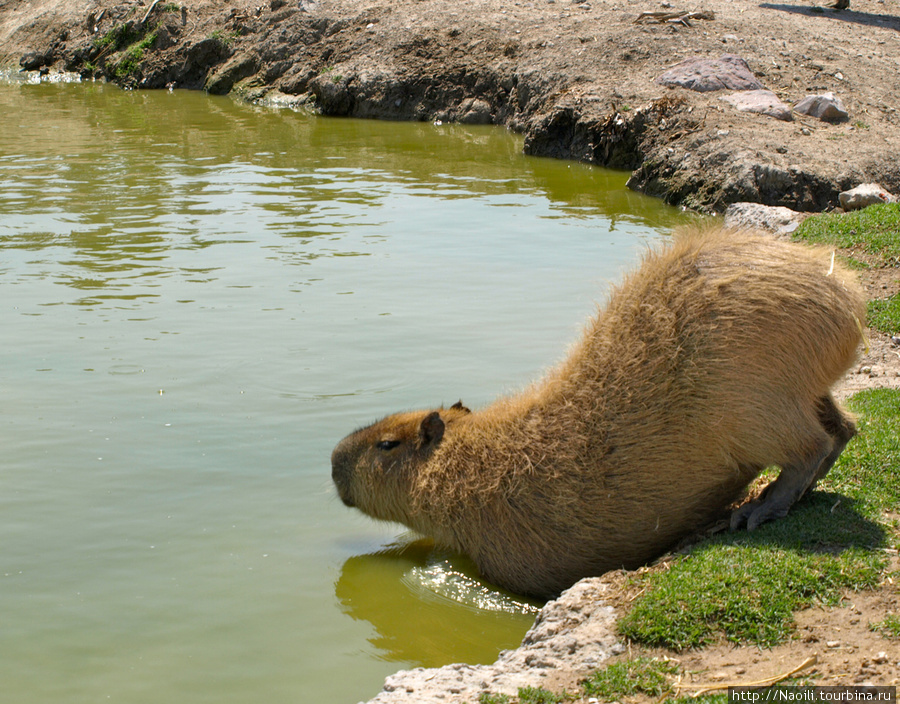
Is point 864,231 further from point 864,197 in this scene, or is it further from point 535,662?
point 535,662

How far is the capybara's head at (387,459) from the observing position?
4.42 m

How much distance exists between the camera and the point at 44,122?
15953mm

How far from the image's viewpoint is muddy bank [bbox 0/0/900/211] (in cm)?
1105

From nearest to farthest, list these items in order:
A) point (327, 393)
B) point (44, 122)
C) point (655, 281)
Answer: point (655, 281) < point (327, 393) < point (44, 122)

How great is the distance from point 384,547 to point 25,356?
123 inches

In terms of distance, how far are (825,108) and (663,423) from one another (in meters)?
9.85

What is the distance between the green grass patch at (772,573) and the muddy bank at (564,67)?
6.79m

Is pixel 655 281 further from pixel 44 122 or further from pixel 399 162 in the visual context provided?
pixel 44 122

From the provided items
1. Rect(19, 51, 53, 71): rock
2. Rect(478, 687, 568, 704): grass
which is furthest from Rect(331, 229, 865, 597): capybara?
Rect(19, 51, 53, 71): rock


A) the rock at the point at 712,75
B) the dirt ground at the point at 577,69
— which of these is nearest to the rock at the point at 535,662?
the dirt ground at the point at 577,69

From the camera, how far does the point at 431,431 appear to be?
4.40 m

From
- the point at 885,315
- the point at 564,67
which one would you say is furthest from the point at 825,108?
the point at 885,315

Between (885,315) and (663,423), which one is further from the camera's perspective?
(885,315)

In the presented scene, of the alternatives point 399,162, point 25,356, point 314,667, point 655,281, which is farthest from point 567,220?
point 314,667
